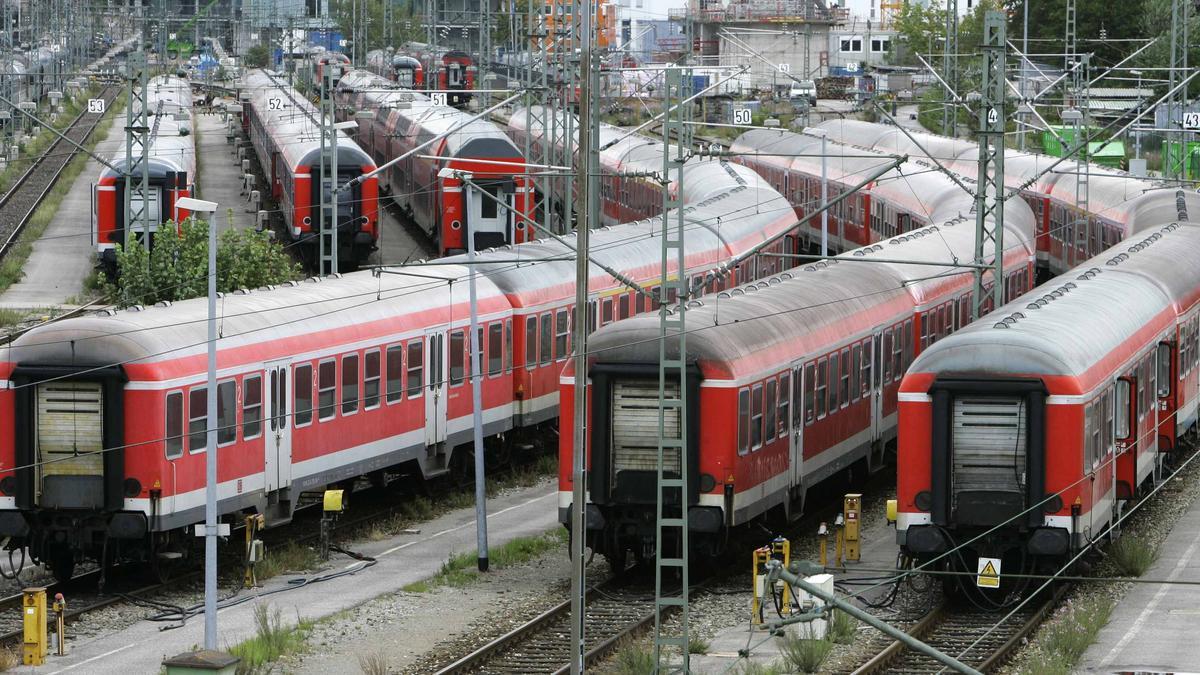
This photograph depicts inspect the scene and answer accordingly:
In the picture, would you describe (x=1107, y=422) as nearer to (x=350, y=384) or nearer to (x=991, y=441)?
(x=991, y=441)

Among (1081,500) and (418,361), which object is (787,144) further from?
(1081,500)

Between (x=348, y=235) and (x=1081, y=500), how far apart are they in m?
31.3

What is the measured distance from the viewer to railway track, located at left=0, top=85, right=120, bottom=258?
205ft

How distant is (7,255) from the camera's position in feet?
184

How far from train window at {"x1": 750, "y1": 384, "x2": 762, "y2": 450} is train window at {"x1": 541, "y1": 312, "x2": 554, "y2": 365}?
8.45 m

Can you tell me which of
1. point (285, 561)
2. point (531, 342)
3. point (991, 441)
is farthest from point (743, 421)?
point (531, 342)

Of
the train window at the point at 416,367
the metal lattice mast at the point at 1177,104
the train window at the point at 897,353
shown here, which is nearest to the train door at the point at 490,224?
the metal lattice mast at the point at 1177,104

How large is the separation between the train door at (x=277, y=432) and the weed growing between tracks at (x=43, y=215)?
27841mm

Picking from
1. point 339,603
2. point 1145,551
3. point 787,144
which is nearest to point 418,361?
point 339,603

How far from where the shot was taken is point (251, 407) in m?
23.8

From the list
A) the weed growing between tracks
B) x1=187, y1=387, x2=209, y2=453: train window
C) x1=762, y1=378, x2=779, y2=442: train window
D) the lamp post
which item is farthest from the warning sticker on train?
the weed growing between tracks

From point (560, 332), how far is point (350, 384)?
6.06 m

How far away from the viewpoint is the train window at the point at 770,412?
23.1 metres

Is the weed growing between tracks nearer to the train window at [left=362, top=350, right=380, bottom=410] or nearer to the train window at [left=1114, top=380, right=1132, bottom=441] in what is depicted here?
the train window at [left=362, top=350, right=380, bottom=410]
